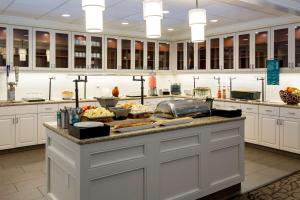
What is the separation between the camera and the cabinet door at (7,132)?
5117mm

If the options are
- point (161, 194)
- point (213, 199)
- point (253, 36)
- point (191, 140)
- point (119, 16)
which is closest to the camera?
point (161, 194)

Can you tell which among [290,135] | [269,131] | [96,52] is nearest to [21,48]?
[96,52]

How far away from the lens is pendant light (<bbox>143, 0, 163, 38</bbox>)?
2.87 m

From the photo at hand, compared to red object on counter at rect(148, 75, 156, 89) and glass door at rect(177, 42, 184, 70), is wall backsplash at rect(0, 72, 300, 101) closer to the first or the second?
glass door at rect(177, 42, 184, 70)

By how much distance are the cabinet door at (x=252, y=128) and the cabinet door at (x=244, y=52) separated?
1.06 m

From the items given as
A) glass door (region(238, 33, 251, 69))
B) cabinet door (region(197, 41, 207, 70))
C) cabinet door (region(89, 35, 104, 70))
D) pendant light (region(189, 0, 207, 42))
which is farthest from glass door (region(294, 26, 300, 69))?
cabinet door (region(89, 35, 104, 70))

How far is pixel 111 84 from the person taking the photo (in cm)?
711

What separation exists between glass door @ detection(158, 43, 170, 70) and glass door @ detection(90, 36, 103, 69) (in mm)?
1752

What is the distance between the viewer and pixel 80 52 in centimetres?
630

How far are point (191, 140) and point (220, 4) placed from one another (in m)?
2.50

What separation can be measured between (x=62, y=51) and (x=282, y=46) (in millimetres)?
4392

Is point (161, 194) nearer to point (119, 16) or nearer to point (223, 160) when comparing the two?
point (223, 160)

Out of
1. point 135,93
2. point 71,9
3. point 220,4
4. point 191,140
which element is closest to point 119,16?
point 71,9

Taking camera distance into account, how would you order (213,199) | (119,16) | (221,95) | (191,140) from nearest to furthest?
(191,140), (213,199), (119,16), (221,95)
